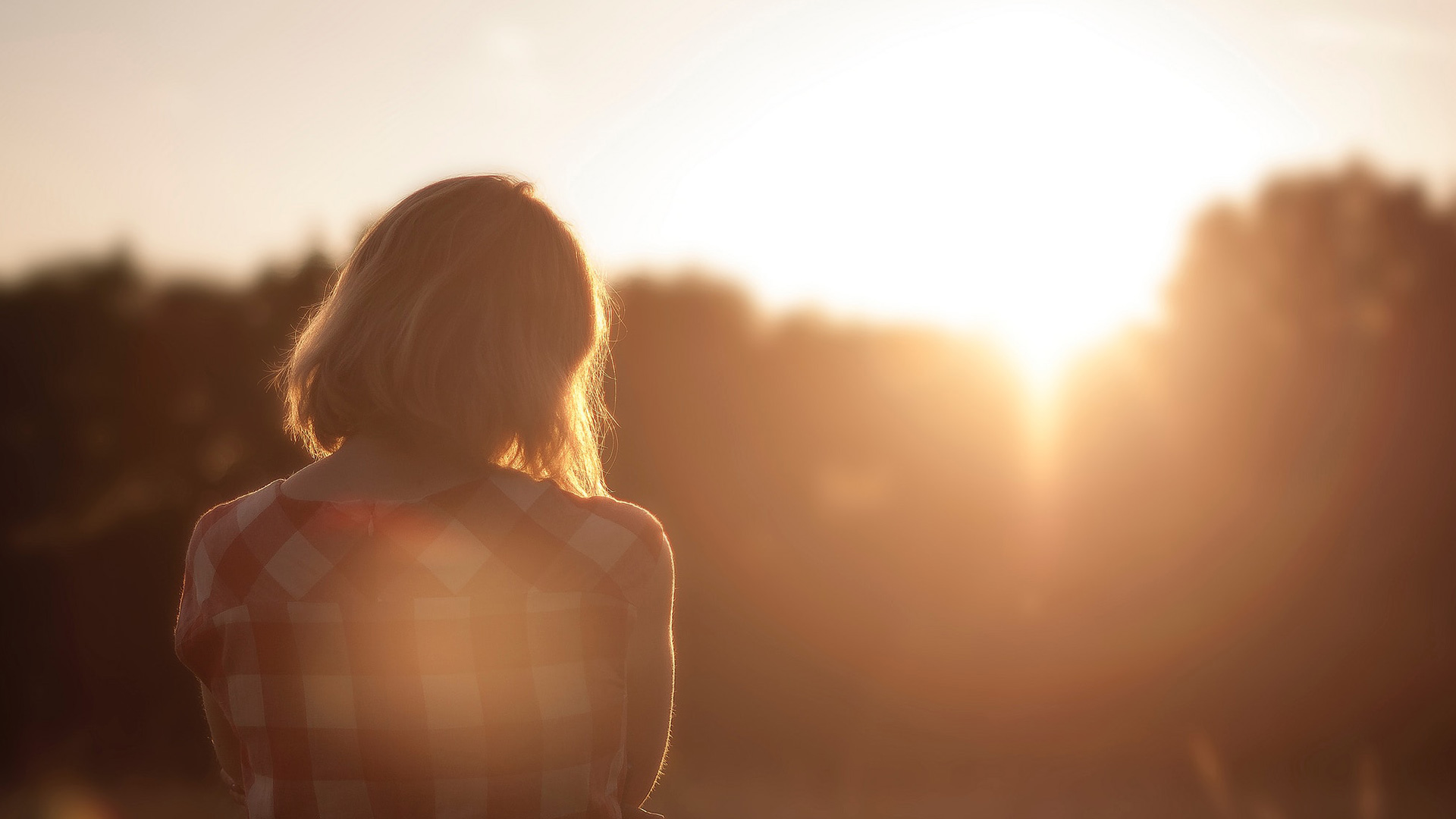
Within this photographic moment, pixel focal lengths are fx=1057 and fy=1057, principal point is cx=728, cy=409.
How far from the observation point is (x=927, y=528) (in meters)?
17.3

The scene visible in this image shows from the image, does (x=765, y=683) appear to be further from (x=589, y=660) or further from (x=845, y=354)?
(x=589, y=660)

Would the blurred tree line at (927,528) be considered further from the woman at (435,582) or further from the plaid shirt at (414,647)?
the plaid shirt at (414,647)

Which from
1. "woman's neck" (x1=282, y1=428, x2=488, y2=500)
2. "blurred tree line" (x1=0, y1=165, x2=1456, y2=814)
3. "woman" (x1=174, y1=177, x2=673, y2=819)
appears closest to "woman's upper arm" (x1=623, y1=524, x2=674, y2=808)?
"woman" (x1=174, y1=177, x2=673, y2=819)

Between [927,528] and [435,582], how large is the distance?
1634cm

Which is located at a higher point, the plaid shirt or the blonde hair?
the blonde hair

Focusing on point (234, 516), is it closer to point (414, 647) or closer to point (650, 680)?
point (414, 647)

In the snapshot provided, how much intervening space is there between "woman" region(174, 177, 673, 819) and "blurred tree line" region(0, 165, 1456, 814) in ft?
46.9

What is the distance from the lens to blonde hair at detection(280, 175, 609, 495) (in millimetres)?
1604

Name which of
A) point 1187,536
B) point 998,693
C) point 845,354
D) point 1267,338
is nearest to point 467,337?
point 845,354

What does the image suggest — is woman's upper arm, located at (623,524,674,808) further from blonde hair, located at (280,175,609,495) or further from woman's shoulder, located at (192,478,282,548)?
woman's shoulder, located at (192,478,282,548)

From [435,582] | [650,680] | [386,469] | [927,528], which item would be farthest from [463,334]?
[927,528]

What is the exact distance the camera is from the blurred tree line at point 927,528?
15414mm

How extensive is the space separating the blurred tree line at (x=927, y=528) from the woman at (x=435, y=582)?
14.3 m

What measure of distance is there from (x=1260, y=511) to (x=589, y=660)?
19663mm
